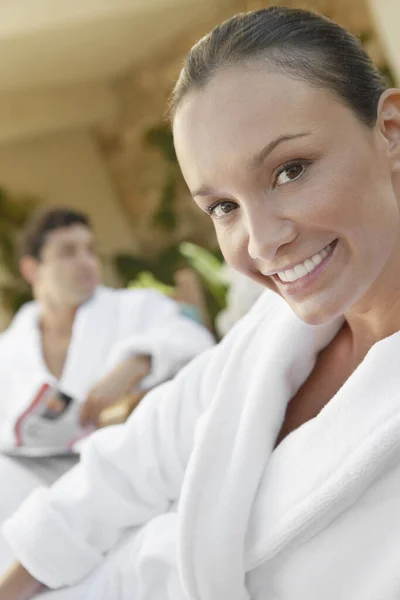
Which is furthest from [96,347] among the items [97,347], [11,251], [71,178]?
[71,178]

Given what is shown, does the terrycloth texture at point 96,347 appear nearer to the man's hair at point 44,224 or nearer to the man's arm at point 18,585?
the man's hair at point 44,224

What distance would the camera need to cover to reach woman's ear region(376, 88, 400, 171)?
0.81 metres

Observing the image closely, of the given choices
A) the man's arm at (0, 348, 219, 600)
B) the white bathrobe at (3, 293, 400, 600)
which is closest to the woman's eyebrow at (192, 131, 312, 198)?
the white bathrobe at (3, 293, 400, 600)

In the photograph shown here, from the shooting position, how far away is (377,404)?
78 centimetres

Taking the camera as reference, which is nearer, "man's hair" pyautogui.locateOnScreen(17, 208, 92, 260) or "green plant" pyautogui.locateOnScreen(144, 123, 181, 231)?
"man's hair" pyautogui.locateOnScreen(17, 208, 92, 260)

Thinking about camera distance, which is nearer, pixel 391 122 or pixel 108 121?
pixel 391 122

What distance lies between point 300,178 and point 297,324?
26cm

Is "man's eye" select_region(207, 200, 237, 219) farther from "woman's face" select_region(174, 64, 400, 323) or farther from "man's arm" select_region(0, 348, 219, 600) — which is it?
"man's arm" select_region(0, 348, 219, 600)

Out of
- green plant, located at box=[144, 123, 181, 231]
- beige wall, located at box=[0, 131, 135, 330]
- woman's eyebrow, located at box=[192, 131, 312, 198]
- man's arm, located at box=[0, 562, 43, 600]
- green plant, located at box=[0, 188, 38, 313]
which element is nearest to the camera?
woman's eyebrow, located at box=[192, 131, 312, 198]

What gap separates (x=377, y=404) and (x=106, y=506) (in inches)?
18.6

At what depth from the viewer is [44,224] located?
2.40m

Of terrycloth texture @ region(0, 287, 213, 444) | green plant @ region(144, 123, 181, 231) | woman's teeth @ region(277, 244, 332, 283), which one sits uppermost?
woman's teeth @ region(277, 244, 332, 283)

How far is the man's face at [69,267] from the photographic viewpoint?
7.65 ft

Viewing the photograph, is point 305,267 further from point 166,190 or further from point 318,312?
point 166,190
